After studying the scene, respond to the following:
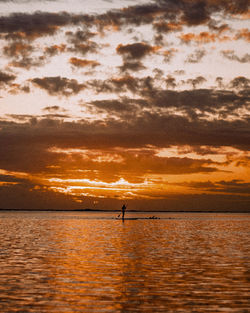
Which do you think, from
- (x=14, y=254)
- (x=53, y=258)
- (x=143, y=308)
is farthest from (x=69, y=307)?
(x=14, y=254)

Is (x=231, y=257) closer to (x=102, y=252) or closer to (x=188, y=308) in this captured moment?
(x=102, y=252)

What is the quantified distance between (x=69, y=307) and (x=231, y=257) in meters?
23.8

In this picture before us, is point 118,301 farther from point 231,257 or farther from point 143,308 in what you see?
point 231,257

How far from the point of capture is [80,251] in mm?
45125

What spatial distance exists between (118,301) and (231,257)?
2153 cm

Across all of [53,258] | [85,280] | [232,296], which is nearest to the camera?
[232,296]

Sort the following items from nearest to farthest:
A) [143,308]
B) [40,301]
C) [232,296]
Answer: [143,308], [40,301], [232,296]

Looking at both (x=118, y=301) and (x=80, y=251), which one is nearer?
(x=118, y=301)

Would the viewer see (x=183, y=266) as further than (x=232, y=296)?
Yes

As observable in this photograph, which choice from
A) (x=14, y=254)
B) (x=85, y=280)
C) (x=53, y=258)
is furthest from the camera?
(x=14, y=254)

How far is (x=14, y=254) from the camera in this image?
139ft

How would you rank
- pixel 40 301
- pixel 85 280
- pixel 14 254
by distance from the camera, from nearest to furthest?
1. pixel 40 301
2. pixel 85 280
3. pixel 14 254

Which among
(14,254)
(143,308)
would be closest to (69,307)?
(143,308)

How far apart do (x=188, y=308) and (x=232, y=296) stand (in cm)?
390
